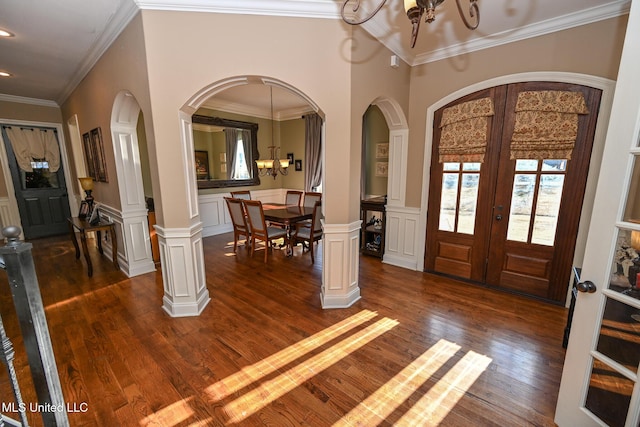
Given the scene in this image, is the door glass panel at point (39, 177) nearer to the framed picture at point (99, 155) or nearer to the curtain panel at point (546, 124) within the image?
the framed picture at point (99, 155)

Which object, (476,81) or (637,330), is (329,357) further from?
(476,81)

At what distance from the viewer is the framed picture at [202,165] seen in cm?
553

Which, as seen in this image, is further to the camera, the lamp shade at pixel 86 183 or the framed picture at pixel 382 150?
the framed picture at pixel 382 150

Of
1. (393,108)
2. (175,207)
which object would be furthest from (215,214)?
(393,108)

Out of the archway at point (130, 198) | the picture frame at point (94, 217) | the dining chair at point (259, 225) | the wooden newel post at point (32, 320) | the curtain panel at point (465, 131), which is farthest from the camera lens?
the dining chair at point (259, 225)

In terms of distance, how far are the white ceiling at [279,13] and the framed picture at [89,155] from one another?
38.6 inches

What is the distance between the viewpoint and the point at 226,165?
5887mm

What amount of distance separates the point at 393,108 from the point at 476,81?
928 mm

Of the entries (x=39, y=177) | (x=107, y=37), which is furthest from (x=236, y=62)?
(x=39, y=177)

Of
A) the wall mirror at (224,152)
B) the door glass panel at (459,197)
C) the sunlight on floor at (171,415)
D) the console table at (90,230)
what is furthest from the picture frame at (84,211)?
the door glass panel at (459,197)

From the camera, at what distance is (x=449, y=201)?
3.43m

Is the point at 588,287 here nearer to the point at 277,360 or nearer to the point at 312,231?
the point at 277,360

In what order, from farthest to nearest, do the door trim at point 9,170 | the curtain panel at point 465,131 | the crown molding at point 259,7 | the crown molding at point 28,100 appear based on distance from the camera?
the door trim at point 9,170 < the crown molding at point 28,100 < the curtain panel at point 465,131 < the crown molding at point 259,7

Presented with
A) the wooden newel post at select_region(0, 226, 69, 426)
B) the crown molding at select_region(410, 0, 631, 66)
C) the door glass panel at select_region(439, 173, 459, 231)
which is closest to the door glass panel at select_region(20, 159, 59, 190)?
the wooden newel post at select_region(0, 226, 69, 426)
